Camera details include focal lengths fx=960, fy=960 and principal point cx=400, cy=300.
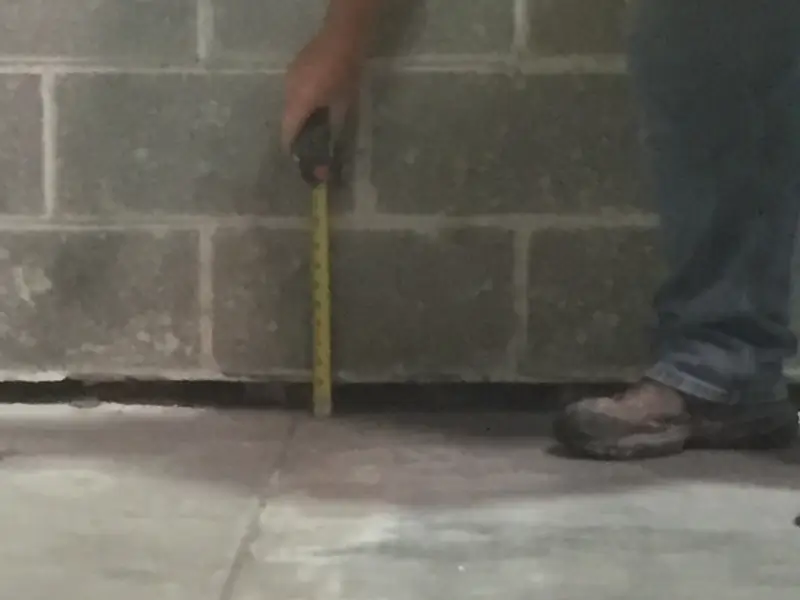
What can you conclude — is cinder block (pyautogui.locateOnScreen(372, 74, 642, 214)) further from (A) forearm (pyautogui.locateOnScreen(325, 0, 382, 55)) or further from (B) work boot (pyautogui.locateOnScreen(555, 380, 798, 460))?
(B) work boot (pyautogui.locateOnScreen(555, 380, 798, 460))

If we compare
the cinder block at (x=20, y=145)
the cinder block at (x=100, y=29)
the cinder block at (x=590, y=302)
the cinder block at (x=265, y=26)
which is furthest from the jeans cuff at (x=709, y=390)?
the cinder block at (x=20, y=145)

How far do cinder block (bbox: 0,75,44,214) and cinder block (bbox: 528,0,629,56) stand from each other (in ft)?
2.48

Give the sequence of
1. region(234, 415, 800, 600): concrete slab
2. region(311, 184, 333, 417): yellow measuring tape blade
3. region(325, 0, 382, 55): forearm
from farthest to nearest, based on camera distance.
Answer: region(311, 184, 333, 417): yellow measuring tape blade
region(325, 0, 382, 55): forearm
region(234, 415, 800, 600): concrete slab

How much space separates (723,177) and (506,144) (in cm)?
38

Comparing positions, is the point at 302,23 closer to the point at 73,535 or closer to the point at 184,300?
the point at 184,300

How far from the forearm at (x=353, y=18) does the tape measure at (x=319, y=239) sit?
0.11 metres

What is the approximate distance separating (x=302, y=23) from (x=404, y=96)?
185 millimetres

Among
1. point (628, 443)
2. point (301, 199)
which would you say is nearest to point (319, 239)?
point (301, 199)

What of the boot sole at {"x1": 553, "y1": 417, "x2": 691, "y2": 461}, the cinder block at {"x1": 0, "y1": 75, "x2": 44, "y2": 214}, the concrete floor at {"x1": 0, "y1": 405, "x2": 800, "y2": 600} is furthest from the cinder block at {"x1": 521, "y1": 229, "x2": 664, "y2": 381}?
the cinder block at {"x1": 0, "y1": 75, "x2": 44, "y2": 214}

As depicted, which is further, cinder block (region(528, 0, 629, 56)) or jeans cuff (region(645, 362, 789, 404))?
→ cinder block (region(528, 0, 629, 56))

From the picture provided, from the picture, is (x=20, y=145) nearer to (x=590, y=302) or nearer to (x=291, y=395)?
(x=291, y=395)

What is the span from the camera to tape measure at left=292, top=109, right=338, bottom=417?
137 centimetres

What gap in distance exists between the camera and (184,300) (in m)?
1.48

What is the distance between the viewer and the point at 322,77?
1.35 m
